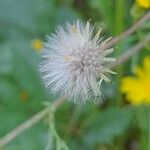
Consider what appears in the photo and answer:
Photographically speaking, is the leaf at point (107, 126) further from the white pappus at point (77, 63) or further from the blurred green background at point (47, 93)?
the white pappus at point (77, 63)

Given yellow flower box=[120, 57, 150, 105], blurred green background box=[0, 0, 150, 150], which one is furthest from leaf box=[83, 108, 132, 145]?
yellow flower box=[120, 57, 150, 105]

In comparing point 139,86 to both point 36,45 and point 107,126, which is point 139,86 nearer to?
point 107,126

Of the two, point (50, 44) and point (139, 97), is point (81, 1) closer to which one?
point (139, 97)

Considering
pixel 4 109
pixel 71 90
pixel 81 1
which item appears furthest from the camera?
pixel 81 1

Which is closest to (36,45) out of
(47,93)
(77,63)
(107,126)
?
(47,93)

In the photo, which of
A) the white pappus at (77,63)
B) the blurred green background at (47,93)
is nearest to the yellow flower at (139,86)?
the blurred green background at (47,93)

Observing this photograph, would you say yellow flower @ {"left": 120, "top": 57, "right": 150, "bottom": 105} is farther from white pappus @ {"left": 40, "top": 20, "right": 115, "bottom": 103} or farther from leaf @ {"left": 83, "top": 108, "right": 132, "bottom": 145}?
white pappus @ {"left": 40, "top": 20, "right": 115, "bottom": 103}

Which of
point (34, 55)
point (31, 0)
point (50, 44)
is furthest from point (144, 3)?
point (31, 0)
